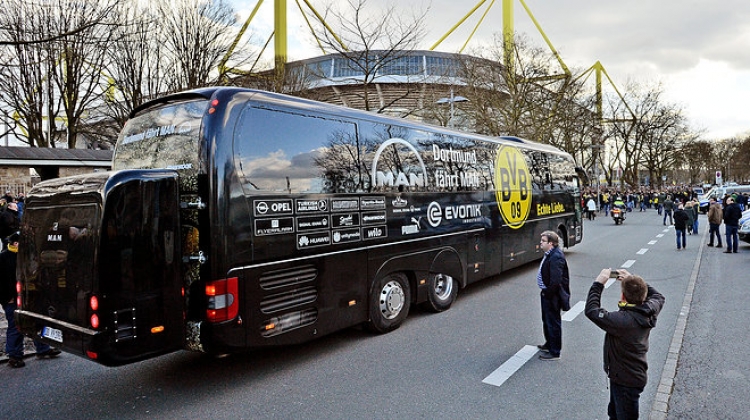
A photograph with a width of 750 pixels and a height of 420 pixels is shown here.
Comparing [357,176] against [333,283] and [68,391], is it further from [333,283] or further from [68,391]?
[68,391]

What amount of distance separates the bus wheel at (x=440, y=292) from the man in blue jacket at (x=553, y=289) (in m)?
2.34

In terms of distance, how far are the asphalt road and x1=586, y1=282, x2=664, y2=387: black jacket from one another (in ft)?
3.51

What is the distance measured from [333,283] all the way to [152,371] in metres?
2.30

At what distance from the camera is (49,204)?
489 centimetres

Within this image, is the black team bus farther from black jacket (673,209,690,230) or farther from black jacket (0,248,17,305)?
black jacket (673,209,690,230)

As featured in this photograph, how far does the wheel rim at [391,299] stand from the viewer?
6.93 m

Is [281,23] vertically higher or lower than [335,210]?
higher

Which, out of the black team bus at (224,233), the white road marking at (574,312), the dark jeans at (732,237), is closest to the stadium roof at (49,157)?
the black team bus at (224,233)

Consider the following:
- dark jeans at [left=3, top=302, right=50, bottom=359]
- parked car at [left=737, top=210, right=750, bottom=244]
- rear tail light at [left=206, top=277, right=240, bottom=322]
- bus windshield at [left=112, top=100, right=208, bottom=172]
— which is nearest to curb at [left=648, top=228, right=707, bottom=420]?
rear tail light at [left=206, top=277, right=240, bottom=322]

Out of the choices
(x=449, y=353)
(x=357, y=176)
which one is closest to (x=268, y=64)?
(x=357, y=176)

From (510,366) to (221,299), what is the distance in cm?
324

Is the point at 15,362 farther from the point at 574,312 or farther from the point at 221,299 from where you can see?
the point at 574,312

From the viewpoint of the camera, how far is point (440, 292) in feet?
27.4

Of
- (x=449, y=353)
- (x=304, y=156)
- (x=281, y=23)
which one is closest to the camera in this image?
(x=304, y=156)
